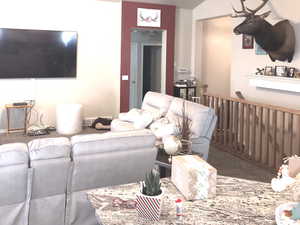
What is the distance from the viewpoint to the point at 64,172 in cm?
230

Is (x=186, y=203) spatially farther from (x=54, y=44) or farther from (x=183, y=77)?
(x=183, y=77)

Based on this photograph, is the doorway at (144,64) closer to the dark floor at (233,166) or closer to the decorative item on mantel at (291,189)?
the dark floor at (233,166)

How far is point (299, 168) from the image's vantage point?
1.63 metres

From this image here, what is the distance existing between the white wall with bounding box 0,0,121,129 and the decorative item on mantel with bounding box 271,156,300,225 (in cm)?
592

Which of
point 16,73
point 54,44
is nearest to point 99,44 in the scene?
point 54,44

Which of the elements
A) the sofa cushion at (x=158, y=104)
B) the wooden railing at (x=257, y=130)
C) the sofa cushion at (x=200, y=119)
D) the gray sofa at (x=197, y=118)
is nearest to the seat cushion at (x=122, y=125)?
the gray sofa at (x=197, y=118)

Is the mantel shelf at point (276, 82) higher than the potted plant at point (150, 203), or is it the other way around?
the mantel shelf at point (276, 82)

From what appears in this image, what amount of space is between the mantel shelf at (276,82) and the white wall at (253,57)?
183 mm

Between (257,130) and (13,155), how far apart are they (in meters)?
4.26

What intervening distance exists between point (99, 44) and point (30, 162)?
5320 millimetres

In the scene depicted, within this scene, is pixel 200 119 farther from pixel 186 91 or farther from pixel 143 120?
pixel 186 91

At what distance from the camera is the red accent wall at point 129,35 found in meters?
7.22

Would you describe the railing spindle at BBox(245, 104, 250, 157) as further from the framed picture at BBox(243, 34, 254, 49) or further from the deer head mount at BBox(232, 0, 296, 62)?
the framed picture at BBox(243, 34, 254, 49)

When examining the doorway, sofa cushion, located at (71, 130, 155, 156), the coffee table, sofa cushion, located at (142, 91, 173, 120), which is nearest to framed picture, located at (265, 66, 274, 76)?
sofa cushion, located at (142, 91, 173, 120)
